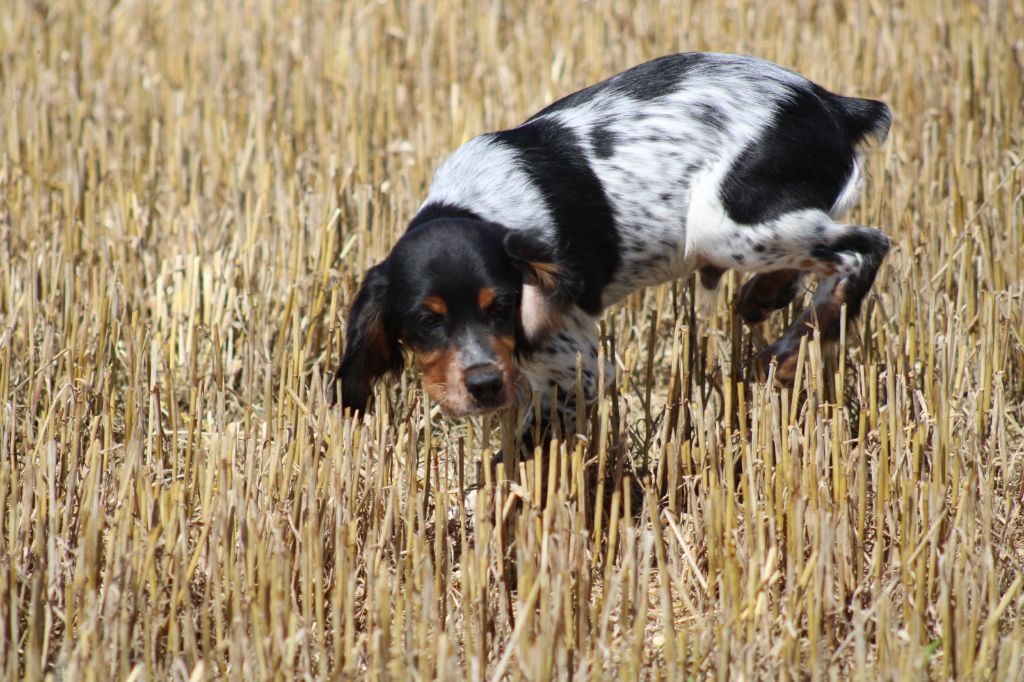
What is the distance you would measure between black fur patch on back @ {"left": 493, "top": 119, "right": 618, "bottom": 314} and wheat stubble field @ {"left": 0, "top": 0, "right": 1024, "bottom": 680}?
304mm

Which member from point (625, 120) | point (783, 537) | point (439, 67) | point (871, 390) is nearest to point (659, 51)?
point (439, 67)

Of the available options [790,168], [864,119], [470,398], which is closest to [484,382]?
[470,398]

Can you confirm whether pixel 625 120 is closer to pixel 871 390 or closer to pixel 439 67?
pixel 871 390

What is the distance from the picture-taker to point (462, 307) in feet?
10.3

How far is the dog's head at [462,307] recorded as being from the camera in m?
3.12

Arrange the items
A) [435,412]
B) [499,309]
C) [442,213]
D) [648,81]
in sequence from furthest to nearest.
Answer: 1. [435,412]
2. [648,81]
3. [442,213]
4. [499,309]

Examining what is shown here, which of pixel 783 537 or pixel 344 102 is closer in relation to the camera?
pixel 783 537

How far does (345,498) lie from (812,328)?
4.62 feet

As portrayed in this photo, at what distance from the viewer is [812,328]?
3.54 metres

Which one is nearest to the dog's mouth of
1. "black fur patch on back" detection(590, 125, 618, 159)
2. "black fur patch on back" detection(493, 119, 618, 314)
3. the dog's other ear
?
the dog's other ear

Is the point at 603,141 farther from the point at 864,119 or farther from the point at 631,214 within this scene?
the point at 864,119

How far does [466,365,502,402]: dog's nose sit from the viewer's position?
3.08 metres

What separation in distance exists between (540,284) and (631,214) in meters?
0.44

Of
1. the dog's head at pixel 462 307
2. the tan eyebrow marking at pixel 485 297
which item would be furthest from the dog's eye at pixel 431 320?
the tan eyebrow marking at pixel 485 297
